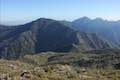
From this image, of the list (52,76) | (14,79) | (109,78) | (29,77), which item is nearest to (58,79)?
(52,76)

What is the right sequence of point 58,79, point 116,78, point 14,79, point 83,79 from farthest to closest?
point 116,78
point 83,79
point 58,79
point 14,79

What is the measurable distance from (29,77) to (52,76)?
10.8 ft

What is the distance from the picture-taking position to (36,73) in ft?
113

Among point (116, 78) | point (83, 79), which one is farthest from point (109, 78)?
point (83, 79)

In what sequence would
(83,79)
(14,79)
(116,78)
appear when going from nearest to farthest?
(14,79), (83,79), (116,78)

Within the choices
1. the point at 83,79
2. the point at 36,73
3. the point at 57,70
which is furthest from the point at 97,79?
the point at 36,73

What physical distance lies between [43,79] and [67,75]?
6149 millimetres

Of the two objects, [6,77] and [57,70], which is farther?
[57,70]

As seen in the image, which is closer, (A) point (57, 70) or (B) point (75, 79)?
(B) point (75, 79)

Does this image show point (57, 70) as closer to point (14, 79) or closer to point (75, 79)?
point (75, 79)

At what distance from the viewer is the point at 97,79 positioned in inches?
1513

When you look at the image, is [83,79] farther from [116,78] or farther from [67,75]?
[116,78]

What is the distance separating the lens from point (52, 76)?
113ft

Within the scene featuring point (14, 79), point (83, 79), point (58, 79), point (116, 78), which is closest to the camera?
point (14, 79)
